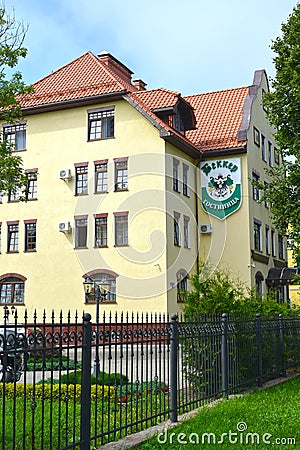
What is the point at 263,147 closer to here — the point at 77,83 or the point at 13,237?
the point at 77,83

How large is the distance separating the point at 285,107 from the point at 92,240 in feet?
42.6

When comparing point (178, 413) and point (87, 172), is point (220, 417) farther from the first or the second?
point (87, 172)

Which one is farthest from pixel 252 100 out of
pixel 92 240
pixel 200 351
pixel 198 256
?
pixel 200 351

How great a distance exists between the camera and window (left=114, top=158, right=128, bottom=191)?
3080 centimetres

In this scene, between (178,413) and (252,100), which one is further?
(252,100)

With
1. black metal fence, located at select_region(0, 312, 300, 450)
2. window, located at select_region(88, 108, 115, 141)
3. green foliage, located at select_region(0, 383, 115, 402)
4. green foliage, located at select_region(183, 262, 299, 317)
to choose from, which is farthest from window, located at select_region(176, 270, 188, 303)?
green foliage, located at select_region(0, 383, 115, 402)

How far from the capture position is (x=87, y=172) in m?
31.7

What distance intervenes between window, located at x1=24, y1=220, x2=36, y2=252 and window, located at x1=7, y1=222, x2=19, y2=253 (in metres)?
0.55

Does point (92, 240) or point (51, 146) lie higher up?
point (51, 146)

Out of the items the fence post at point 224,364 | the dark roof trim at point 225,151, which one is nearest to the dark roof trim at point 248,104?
the dark roof trim at point 225,151

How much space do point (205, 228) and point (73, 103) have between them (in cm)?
935

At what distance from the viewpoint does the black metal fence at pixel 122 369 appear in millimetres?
6215

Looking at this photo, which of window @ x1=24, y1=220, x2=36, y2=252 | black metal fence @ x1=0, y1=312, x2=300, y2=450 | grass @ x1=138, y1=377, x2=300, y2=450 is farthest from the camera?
window @ x1=24, y1=220, x2=36, y2=252

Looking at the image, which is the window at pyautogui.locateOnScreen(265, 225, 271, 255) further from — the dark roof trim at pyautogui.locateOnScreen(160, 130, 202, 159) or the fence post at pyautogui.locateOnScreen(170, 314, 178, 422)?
the fence post at pyautogui.locateOnScreen(170, 314, 178, 422)
